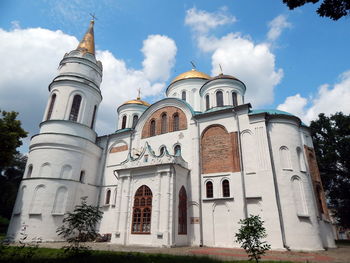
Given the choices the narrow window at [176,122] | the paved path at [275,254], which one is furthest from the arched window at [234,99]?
the paved path at [275,254]

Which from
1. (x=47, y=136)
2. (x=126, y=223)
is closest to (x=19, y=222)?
(x=47, y=136)

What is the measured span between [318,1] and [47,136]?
797 inches

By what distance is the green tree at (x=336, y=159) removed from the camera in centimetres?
2419

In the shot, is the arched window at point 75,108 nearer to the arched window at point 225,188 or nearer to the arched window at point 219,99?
the arched window at point 219,99

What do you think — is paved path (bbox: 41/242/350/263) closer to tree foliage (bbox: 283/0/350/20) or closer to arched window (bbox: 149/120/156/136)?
tree foliage (bbox: 283/0/350/20)

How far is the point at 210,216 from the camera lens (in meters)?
16.0

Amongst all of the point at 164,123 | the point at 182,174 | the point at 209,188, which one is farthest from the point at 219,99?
the point at 209,188

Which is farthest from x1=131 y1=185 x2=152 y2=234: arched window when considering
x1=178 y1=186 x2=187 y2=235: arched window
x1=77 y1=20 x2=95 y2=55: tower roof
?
x1=77 y1=20 x2=95 y2=55: tower roof

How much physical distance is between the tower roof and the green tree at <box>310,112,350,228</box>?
25.8 meters

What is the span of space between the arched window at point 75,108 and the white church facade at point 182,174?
0.30ft

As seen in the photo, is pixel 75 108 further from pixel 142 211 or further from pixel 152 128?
pixel 142 211

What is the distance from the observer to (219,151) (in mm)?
17391

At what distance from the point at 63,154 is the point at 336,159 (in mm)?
26025

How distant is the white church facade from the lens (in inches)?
591
